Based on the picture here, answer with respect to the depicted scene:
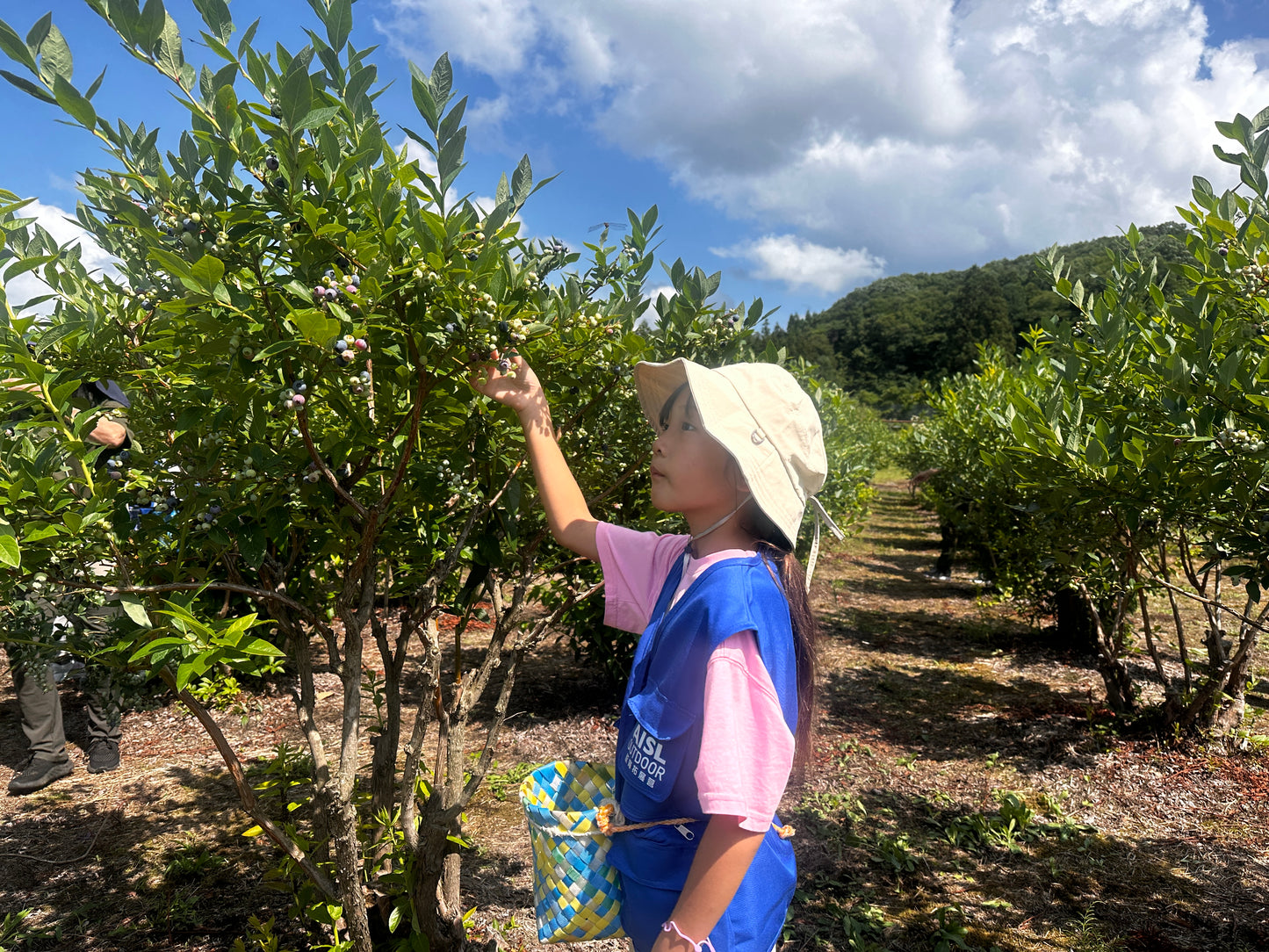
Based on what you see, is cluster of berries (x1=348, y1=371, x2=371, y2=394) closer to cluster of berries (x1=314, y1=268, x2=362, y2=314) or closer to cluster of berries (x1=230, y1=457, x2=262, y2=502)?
cluster of berries (x1=314, y1=268, x2=362, y2=314)

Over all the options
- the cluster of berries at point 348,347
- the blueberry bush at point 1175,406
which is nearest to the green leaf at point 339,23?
the cluster of berries at point 348,347

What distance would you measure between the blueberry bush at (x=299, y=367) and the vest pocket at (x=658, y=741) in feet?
2.22

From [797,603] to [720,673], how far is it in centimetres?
37

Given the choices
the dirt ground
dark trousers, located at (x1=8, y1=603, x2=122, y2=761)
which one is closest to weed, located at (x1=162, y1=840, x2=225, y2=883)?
the dirt ground

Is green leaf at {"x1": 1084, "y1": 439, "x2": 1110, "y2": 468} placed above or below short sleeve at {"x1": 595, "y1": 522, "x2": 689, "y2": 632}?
above

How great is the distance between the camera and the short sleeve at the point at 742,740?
49.0 inches

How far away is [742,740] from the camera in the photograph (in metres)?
1.28

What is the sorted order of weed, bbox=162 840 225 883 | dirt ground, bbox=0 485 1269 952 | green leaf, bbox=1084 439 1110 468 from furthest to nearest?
weed, bbox=162 840 225 883, dirt ground, bbox=0 485 1269 952, green leaf, bbox=1084 439 1110 468

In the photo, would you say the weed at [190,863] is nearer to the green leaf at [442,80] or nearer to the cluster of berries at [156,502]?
the cluster of berries at [156,502]

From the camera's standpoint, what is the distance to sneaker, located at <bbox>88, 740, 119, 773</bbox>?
4676 millimetres

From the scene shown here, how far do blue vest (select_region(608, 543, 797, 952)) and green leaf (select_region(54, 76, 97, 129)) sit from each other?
1.29 m

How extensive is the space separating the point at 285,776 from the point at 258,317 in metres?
2.19

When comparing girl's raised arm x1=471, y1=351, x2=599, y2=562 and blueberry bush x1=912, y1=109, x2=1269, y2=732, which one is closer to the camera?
girl's raised arm x1=471, y1=351, x2=599, y2=562

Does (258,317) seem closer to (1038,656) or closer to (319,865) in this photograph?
(319,865)
